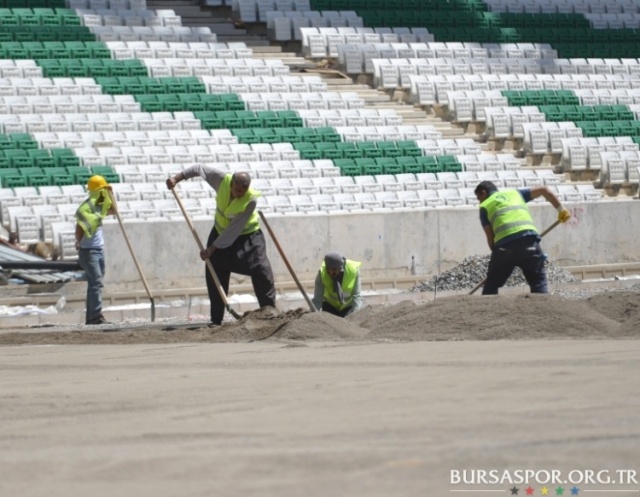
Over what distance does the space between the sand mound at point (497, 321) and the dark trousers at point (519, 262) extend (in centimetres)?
128

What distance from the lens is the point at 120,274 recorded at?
650 inches

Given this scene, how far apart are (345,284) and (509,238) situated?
4.53ft

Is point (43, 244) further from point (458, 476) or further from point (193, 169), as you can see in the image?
point (458, 476)

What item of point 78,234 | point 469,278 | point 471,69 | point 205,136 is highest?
point 471,69

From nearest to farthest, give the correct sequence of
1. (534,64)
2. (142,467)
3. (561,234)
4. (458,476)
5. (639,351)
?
(458,476)
(142,467)
(639,351)
(561,234)
(534,64)

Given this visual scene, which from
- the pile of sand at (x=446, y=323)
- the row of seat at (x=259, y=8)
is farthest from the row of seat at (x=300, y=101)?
the pile of sand at (x=446, y=323)

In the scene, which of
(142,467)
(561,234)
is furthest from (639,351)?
(561,234)

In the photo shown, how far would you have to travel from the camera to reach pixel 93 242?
534 inches

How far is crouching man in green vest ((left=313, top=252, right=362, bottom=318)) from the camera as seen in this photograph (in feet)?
36.9

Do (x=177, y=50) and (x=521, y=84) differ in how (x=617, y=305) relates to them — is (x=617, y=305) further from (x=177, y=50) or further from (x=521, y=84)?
(x=521, y=84)

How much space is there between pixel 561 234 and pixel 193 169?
9.29 metres

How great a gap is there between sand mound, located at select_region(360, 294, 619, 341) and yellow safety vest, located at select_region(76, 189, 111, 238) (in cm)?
434

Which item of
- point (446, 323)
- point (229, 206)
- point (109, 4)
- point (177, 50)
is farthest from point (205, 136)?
point (446, 323)

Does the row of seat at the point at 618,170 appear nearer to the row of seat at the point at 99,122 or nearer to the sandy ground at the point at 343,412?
the row of seat at the point at 99,122
